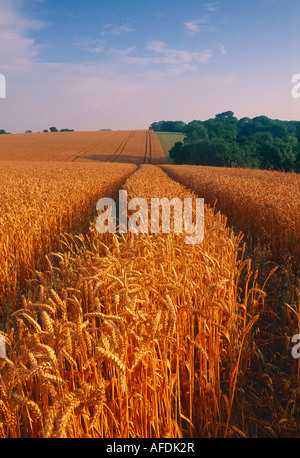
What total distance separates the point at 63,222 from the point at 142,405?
17.6ft

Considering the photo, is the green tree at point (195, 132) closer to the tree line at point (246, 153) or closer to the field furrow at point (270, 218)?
the tree line at point (246, 153)

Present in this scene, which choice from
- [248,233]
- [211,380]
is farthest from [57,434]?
[248,233]

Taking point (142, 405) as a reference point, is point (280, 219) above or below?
above

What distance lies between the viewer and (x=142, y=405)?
154 cm

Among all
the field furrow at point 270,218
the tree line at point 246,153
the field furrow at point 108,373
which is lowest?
the field furrow at point 108,373

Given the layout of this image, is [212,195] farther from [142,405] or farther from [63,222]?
[142,405]

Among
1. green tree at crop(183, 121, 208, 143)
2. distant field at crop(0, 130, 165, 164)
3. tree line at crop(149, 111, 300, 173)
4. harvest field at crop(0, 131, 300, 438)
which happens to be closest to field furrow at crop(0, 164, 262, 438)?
Answer: harvest field at crop(0, 131, 300, 438)

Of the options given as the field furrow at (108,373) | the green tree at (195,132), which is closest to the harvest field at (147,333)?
the field furrow at (108,373)

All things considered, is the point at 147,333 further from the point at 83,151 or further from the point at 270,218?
the point at 83,151

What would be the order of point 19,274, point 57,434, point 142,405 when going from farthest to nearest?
point 19,274 < point 142,405 < point 57,434

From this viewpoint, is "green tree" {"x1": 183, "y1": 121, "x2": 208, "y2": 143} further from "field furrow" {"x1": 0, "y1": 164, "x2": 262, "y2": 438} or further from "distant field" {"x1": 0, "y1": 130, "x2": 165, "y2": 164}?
"field furrow" {"x1": 0, "y1": 164, "x2": 262, "y2": 438}

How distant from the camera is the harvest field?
4.41ft

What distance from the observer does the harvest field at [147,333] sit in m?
1.34

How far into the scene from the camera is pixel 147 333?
1537 mm
